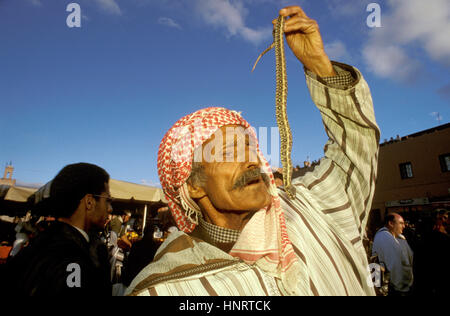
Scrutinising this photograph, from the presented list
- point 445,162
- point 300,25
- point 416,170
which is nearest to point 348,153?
point 300,25

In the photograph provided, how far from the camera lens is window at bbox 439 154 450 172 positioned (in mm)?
21375

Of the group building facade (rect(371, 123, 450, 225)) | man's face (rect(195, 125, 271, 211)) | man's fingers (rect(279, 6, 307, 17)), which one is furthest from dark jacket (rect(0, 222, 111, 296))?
building facade (rect(371, 123, 450, 225))

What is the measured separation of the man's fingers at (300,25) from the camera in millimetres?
1447

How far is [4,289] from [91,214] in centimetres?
108

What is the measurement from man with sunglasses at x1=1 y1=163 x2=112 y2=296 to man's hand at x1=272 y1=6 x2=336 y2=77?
7.20 ft

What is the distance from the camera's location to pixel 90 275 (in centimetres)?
226

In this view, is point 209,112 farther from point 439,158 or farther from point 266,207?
point 439,158

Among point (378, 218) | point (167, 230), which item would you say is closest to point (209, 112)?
point (167, 230)

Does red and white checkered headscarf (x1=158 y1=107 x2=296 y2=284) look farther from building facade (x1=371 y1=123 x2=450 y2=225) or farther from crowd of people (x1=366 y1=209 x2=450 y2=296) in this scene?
building facade (x1=371 y1=123 x2=450 y2=225)

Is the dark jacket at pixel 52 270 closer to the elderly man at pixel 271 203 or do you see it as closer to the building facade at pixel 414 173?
the elderly man at pixel 271 203

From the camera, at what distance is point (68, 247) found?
238cm

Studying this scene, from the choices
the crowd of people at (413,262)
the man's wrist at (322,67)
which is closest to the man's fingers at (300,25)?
the man's wrist at (322,67)

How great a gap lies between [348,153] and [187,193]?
108 centimetres

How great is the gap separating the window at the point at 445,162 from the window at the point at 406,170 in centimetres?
261
